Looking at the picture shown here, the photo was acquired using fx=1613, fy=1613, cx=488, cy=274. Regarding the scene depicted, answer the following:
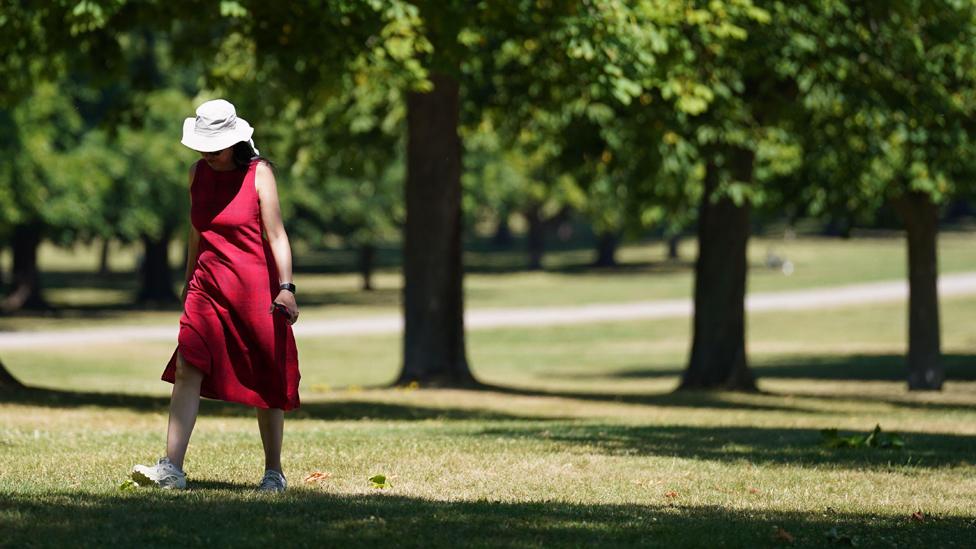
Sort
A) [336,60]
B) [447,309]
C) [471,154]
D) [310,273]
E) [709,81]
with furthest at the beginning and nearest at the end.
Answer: [310,273] → [471,154] → [447,309] → [709,81] → [336,60]

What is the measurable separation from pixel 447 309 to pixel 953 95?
6.62 m

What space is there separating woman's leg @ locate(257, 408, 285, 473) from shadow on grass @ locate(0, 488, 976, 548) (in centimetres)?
21

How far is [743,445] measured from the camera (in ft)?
36.7

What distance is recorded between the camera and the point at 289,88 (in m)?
18.8

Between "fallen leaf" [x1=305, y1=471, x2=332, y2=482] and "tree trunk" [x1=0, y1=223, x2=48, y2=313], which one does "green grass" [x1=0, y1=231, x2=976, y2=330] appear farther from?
"fallen leaf" [x1=305, y1=471, x2=332, y2=482]

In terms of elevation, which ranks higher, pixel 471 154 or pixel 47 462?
pixel 471 154

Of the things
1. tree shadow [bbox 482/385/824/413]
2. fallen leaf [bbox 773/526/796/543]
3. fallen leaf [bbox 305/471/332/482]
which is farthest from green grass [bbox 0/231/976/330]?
fallen leaf [bbox 773/526/796/543]

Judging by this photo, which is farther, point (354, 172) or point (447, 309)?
point (354, 172)

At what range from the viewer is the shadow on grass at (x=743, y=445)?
10203 mm

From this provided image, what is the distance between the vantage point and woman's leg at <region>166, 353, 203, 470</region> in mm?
7637

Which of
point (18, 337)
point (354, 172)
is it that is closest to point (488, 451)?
point (354, 172)

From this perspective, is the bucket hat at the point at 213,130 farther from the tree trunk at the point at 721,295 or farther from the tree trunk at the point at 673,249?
the tree trunk at the point at 673,249

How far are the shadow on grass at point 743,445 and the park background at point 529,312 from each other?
0.06 m

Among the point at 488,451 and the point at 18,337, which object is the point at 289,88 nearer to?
the point at 488,451
